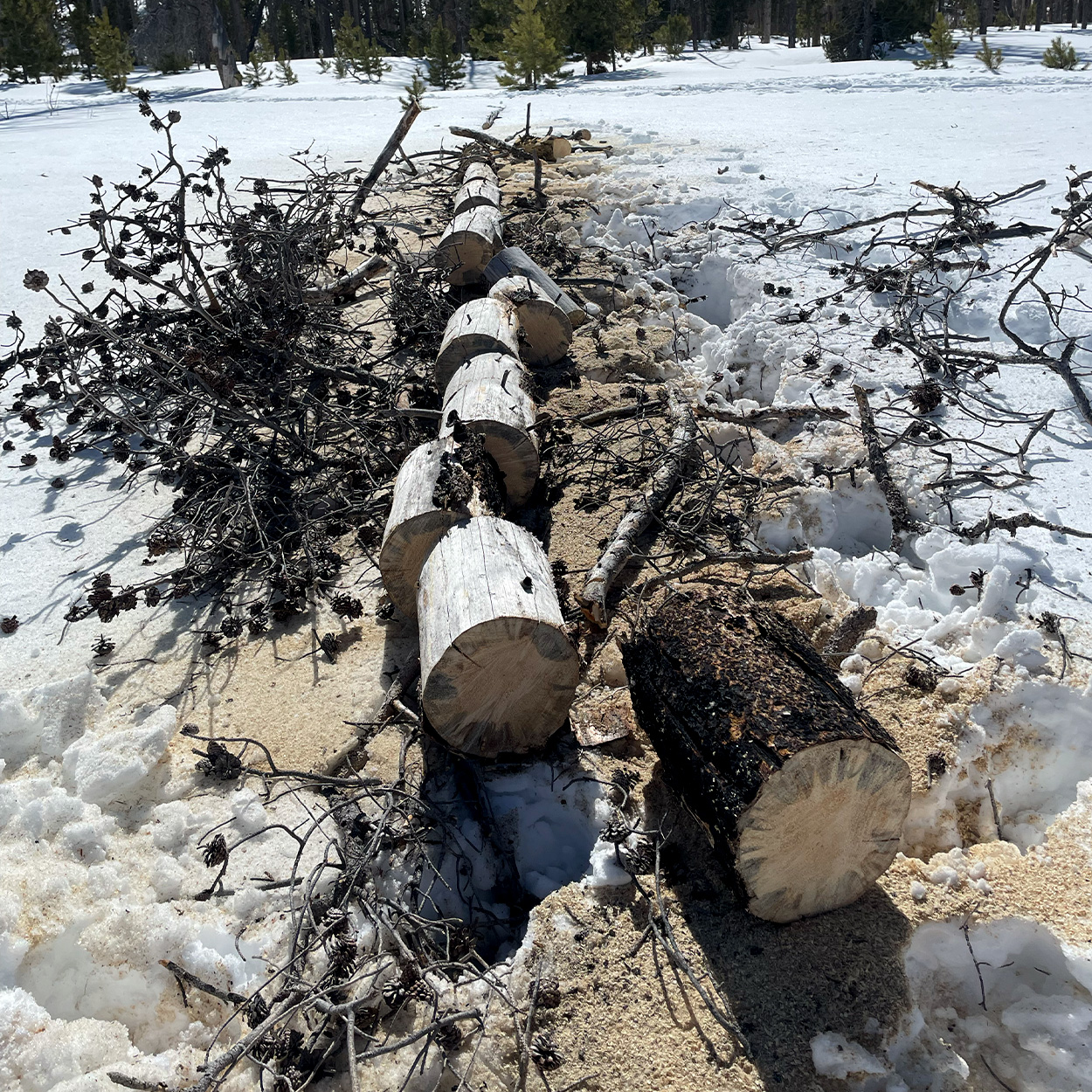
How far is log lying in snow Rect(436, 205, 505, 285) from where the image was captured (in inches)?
236

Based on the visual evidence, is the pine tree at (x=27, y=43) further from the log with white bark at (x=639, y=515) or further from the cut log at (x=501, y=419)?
the log with white bark at (x=639, y=515)

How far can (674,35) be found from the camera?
69.9 ft

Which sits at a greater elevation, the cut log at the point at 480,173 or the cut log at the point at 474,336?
the cut log at the point at 480,173

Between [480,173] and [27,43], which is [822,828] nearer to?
[480,173]

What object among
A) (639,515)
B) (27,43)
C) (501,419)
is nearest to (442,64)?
(27,43)

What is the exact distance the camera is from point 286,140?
11422mm

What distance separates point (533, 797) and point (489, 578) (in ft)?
2.48

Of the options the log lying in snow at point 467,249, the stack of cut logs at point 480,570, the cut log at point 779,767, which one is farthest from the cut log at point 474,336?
the cut log at point 779,767

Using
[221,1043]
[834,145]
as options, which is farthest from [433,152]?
[221,1043]

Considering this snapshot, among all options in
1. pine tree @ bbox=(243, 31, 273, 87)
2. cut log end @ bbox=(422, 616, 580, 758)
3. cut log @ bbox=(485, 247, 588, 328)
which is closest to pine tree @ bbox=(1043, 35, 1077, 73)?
cut log @ bbox=(485, 247, 588, 328)

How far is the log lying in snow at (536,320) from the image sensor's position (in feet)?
17.0

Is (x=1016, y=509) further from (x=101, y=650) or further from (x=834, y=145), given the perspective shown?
(x=834, y=145)

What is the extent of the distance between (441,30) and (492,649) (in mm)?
21100

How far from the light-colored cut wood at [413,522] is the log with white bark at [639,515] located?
0.58 metres
